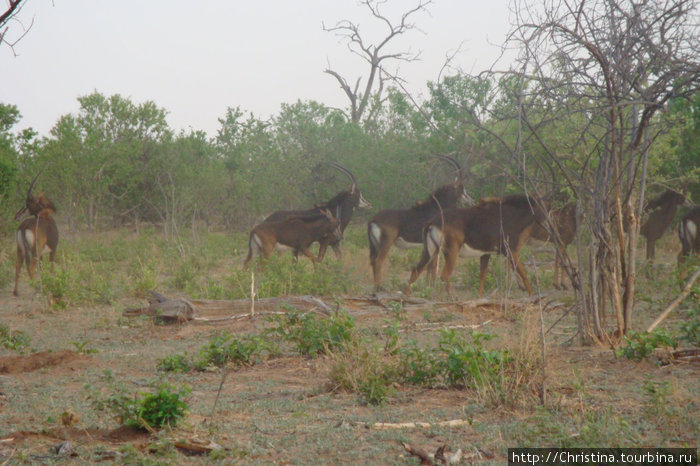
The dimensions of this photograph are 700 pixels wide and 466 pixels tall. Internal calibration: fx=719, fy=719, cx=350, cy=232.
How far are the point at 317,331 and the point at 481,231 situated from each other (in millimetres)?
5675

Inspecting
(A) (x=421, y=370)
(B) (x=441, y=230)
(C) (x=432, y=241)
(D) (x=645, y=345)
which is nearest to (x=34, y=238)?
(C) (x=432, y=241)

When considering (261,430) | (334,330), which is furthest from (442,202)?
(261,430)

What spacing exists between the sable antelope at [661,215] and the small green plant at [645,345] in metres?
8.12

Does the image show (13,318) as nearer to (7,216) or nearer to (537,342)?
(537,342)

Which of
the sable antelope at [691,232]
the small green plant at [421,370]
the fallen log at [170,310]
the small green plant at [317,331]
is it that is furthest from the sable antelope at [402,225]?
the small green plant at [421,370]

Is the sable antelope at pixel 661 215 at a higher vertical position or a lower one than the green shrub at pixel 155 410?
higher

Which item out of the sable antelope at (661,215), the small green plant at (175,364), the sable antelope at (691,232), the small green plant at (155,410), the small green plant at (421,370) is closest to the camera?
the small green plant at (155,410)

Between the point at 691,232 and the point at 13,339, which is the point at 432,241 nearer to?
the point at 691,232

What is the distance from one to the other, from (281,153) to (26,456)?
83.5 ft

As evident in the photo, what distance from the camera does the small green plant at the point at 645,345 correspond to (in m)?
5.76

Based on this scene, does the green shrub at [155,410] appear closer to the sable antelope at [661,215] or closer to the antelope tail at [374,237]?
the antelope tail at [374,237]

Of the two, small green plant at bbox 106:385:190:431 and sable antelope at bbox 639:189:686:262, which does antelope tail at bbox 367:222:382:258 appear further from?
small green plant at bbox 106:385:190:431

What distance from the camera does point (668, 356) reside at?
579cm

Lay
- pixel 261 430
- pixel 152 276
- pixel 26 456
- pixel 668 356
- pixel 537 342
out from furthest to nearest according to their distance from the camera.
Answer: pixel 152 276 < pixel 668 356 < pixel 537 342 < pixel 261 430 < pixel 26 456
